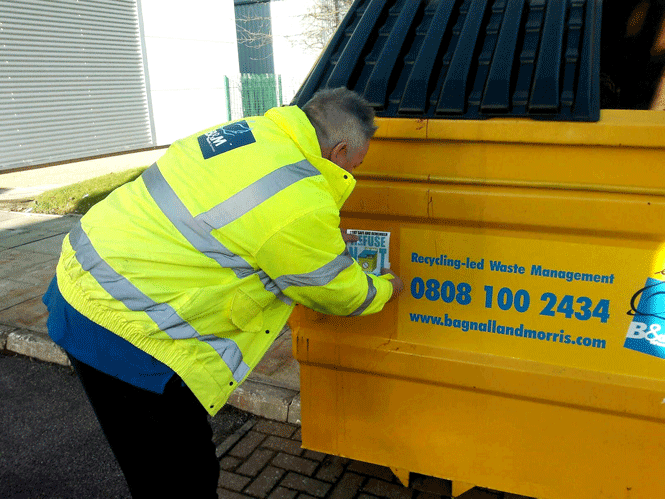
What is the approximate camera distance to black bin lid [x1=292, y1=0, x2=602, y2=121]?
1819 millimetres

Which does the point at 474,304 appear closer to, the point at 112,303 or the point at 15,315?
the point at 112,303

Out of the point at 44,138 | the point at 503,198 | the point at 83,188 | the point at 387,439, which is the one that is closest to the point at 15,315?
the point at 387,439

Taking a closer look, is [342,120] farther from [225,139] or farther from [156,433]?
[156,433]

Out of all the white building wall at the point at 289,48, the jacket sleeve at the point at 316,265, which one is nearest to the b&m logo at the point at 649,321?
the jacket sleeve at the point at 316,265

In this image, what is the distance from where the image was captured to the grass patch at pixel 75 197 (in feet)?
25.8

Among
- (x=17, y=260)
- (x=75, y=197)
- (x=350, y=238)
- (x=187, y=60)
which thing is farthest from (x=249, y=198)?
(x=187, y=60)

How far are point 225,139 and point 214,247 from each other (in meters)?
0.31

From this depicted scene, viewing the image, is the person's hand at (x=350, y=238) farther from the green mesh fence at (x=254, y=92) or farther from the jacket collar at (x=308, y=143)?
the green mesh fence at (x=254, y=92)

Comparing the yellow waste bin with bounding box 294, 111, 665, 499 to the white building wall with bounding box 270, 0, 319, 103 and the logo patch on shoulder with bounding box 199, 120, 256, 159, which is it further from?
the white building wall with bounding box 270, 0, 319, 103

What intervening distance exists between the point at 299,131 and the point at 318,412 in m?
1.29

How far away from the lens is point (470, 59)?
2023 millimetres

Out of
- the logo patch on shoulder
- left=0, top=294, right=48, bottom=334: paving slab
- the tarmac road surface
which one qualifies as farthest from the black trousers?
left=0, top=294, right=48, bottom=334: paving slab

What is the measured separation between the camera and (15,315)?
441cm

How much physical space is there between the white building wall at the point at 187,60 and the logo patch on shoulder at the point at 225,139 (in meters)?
13.1
